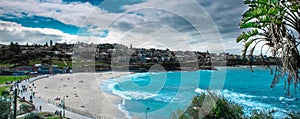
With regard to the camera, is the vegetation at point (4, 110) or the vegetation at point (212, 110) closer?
the vegetation at point (212, 110)

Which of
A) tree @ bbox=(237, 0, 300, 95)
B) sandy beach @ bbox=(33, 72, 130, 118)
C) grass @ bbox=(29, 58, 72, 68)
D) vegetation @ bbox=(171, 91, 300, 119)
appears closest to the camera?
tree @ bbox=(237, 0, 300, 95)

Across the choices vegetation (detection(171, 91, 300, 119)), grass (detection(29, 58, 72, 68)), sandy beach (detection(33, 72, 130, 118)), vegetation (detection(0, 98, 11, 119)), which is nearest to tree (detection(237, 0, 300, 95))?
vegetation (detection(171, 91, 300, 119))

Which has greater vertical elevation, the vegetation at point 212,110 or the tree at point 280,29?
the tree at point 280,29

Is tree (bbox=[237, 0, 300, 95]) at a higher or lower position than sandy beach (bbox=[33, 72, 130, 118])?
higher

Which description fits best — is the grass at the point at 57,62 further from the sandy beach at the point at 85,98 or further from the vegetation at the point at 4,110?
the vegetation at the point at 4,110

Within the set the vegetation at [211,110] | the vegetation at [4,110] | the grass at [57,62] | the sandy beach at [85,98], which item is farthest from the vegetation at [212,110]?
the grass at [57,62]

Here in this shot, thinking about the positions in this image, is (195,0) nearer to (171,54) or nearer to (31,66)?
(171,54)

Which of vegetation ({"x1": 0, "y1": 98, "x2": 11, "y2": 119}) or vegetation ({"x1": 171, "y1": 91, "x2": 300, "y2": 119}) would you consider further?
vegetation ({"x1": 0, "y1": 98, "x2": 11, "y2": 119})

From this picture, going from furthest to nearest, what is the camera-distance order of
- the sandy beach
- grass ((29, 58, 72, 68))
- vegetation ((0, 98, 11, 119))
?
grass ((29, 58, 72, 68))
the sandy beach
vegetation ((0, 98, 11, 119))

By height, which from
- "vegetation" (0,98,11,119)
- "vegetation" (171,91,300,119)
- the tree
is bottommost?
"vegetation" (0,98,11,119)

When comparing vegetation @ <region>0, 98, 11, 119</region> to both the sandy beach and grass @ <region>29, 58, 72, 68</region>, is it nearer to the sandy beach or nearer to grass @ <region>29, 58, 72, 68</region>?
the sandy beach

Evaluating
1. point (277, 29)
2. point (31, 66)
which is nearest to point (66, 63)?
point (31, 66)

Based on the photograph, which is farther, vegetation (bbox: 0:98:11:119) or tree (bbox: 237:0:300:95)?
vegetation (bbox: 0:98:11:119)

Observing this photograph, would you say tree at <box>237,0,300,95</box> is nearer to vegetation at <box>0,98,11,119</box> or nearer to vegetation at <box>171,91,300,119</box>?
vegetation at <box>171,91,300,119</box>
